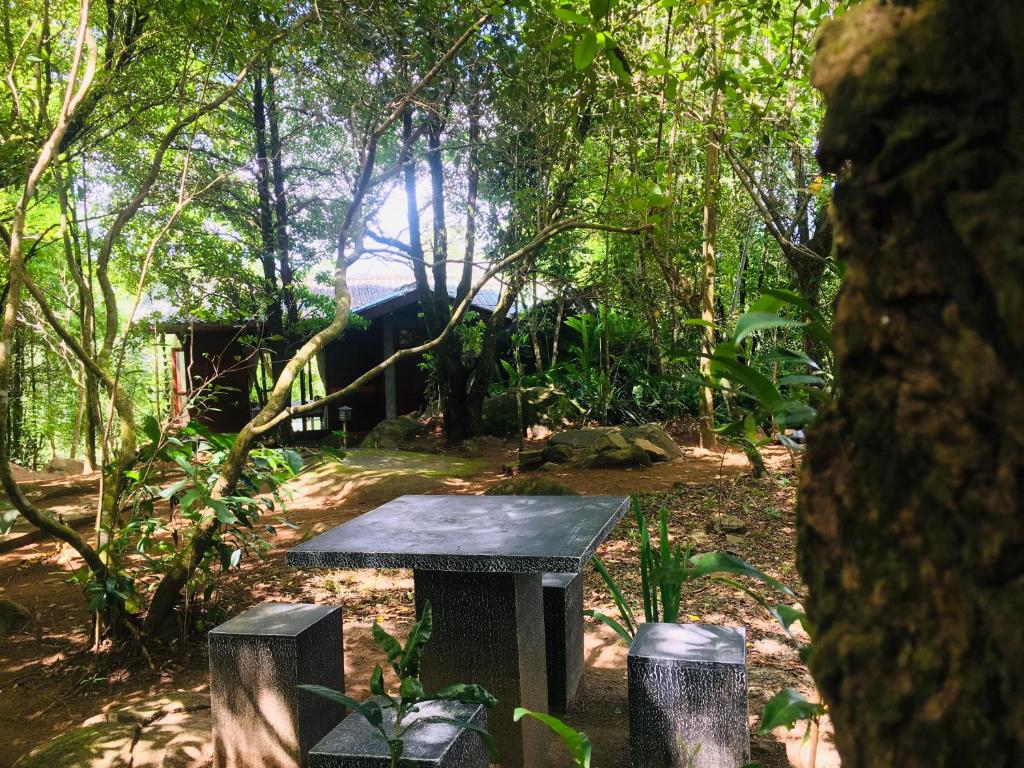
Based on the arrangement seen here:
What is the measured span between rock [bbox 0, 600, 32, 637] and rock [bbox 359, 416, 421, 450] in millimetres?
7599

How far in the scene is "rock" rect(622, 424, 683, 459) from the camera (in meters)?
8.94

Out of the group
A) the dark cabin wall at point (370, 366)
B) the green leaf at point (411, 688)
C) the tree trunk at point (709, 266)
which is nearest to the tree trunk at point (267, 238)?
the dark cabin wall at point (370, 366)

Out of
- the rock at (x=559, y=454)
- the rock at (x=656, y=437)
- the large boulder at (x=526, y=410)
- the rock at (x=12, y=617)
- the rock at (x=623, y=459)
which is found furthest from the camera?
the large boulder at (x=526, y=410)

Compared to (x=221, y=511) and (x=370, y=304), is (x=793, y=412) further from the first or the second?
(x=370, y=304)

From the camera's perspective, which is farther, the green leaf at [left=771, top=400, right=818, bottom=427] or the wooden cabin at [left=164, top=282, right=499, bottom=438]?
the wooden cabin at [left=164, top=282, right=499, bottom=438]

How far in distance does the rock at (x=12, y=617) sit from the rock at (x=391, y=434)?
760 centimetres

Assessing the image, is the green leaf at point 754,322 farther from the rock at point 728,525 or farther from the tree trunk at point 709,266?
the tree trunk at point 709,266

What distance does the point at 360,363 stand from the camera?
16.4 metres

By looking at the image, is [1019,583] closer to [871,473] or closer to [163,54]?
[871,473]

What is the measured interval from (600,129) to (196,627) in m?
7.06

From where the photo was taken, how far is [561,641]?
3289 mm

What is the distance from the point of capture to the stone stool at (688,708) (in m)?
2.34

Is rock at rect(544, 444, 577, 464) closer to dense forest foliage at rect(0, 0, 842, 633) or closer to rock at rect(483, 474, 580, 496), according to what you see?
dense forest foliage at rect(0, 0, 842, 633)

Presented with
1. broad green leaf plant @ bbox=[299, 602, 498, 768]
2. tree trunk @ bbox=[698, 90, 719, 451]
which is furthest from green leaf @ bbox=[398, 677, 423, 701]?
tree trunk @ bbox=[698, 90, 719, 451]
